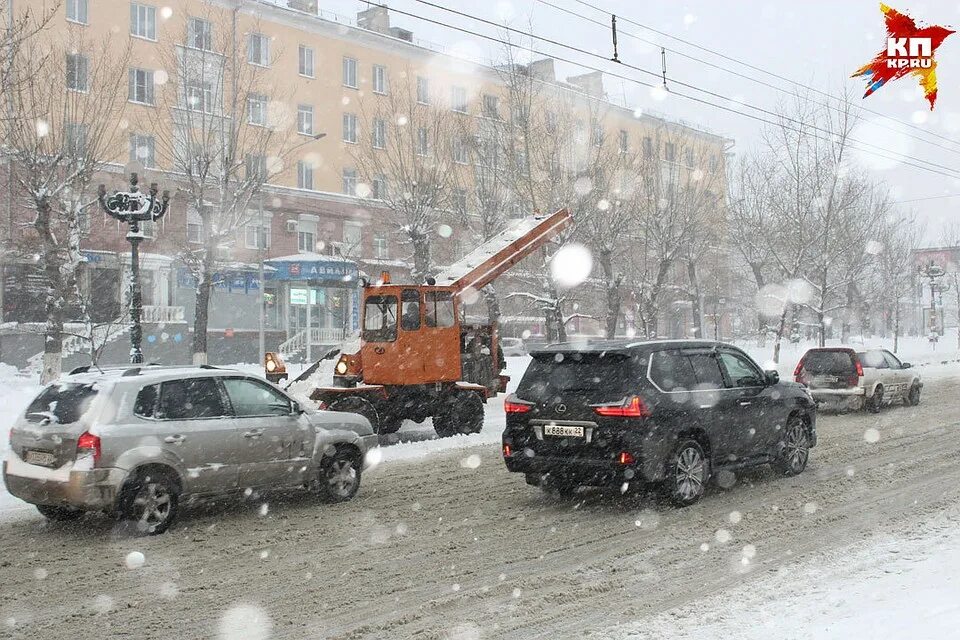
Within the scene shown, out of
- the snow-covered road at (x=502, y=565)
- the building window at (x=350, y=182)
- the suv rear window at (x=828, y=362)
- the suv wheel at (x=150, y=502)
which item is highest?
the building window at (x=350, y=182)

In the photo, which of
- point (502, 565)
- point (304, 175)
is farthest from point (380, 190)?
point (502, 565)

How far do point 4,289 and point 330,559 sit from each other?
3188 centimetres

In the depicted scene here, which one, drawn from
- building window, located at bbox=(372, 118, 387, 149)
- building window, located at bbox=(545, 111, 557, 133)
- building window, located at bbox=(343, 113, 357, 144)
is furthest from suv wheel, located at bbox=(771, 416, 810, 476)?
building window, located at bbox=(343, 113, 357, 144)

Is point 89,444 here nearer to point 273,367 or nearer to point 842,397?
point 273,367

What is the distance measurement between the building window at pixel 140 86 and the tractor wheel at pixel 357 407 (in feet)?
85.0

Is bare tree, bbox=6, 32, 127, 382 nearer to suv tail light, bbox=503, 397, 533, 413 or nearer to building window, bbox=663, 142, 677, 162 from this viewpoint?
suv tail light, bbox=503, 397, 533, 413

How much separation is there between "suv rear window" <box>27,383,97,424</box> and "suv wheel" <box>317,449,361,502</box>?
2555 mm

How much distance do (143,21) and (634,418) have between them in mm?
36439

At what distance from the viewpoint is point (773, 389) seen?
1013cm

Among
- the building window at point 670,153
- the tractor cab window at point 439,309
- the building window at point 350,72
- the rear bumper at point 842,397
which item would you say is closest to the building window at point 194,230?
the building window at point 350,72

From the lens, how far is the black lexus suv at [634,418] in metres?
8.22

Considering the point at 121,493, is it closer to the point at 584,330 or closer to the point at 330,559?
the point at 330,559

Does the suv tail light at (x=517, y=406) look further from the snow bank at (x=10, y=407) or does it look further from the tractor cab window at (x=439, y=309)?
the tractor cab window at (x=439, y=309)

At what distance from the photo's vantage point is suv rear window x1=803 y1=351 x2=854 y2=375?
59.5 ft
